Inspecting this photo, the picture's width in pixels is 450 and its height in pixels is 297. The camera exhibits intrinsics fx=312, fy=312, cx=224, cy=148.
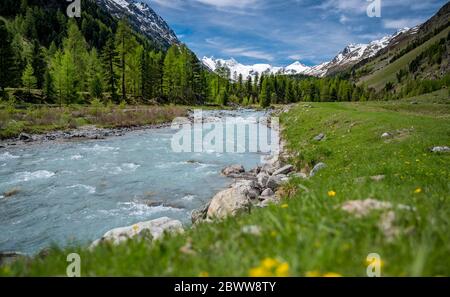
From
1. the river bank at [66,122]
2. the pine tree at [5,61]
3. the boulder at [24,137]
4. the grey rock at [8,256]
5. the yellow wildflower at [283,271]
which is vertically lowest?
the grey rock at [8,256]

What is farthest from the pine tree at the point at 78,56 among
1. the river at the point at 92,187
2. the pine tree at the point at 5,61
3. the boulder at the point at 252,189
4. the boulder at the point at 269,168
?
the boulder at the point at 252,189

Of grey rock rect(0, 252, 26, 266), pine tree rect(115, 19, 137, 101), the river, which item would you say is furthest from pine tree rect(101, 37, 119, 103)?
grey rock rect(0, 252, 26, 266)

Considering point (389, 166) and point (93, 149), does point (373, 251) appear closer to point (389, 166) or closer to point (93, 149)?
point (389, 166)

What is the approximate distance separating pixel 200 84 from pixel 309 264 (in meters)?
109

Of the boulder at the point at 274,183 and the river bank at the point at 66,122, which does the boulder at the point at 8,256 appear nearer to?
the boulder at the point at 274,183

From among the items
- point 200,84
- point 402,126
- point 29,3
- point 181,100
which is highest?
point 29,3

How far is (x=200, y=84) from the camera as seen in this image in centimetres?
10862

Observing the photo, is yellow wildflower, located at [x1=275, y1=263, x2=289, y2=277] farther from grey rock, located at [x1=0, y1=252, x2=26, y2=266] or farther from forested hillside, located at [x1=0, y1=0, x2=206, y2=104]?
forested hillside, located at [x1=0, y1=0, x2=206, y2=104]

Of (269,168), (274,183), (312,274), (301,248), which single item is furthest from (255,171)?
(312,274)

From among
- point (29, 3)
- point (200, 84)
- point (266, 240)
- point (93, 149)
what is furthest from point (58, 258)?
point (29, 3)

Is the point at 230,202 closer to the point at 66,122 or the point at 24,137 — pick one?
the point at 24,137

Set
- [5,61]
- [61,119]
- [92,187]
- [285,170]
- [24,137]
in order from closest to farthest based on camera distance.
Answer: [92,187] < [285,170] < [24,137] < [61,119] < [5,61]

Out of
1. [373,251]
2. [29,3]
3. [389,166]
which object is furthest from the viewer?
[29,3]

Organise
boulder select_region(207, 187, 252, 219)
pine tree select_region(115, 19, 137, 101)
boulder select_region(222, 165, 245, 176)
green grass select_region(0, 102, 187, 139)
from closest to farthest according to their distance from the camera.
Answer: boulder select_region(207, 187, 252, 219), boulder select_region(222, 165, 245, 176), green grass select_region(0, 102, 187, 139), pine tree select_region(115, 19, 137, 101)
